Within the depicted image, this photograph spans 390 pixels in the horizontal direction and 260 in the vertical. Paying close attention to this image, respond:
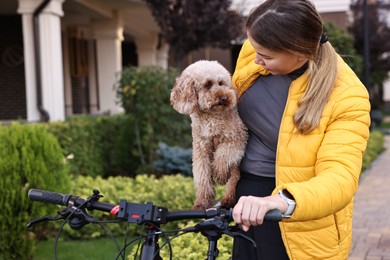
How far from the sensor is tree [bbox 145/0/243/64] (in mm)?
13094

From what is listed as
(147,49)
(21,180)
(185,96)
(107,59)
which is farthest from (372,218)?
(147,49)

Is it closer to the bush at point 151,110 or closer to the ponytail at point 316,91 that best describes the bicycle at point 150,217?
the ponytail at point 316,91

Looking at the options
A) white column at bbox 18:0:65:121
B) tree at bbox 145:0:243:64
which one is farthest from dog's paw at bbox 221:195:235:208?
tree at bbox 145:0:243:64

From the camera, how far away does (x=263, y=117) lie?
2.21 metres

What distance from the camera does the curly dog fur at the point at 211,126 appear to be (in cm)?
223

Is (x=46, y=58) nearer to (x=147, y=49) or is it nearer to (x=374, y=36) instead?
(x=147, y=49)

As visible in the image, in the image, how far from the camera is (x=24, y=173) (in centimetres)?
550

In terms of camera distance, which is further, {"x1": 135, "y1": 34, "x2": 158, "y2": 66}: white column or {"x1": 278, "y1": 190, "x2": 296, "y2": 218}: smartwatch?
{"x1": 135, "y1": 34, "x2": 158, "y2": 66}: white column

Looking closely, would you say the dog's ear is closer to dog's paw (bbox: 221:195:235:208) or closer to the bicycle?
dog's paw (bbox: 221:195:235:208)

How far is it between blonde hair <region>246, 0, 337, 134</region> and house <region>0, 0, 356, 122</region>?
29.8ft

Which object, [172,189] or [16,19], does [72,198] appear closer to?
[172,189]

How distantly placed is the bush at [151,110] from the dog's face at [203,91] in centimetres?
800

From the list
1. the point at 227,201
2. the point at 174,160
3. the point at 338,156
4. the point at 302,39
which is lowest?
the point at 174,160

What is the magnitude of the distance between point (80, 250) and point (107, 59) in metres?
9.43
